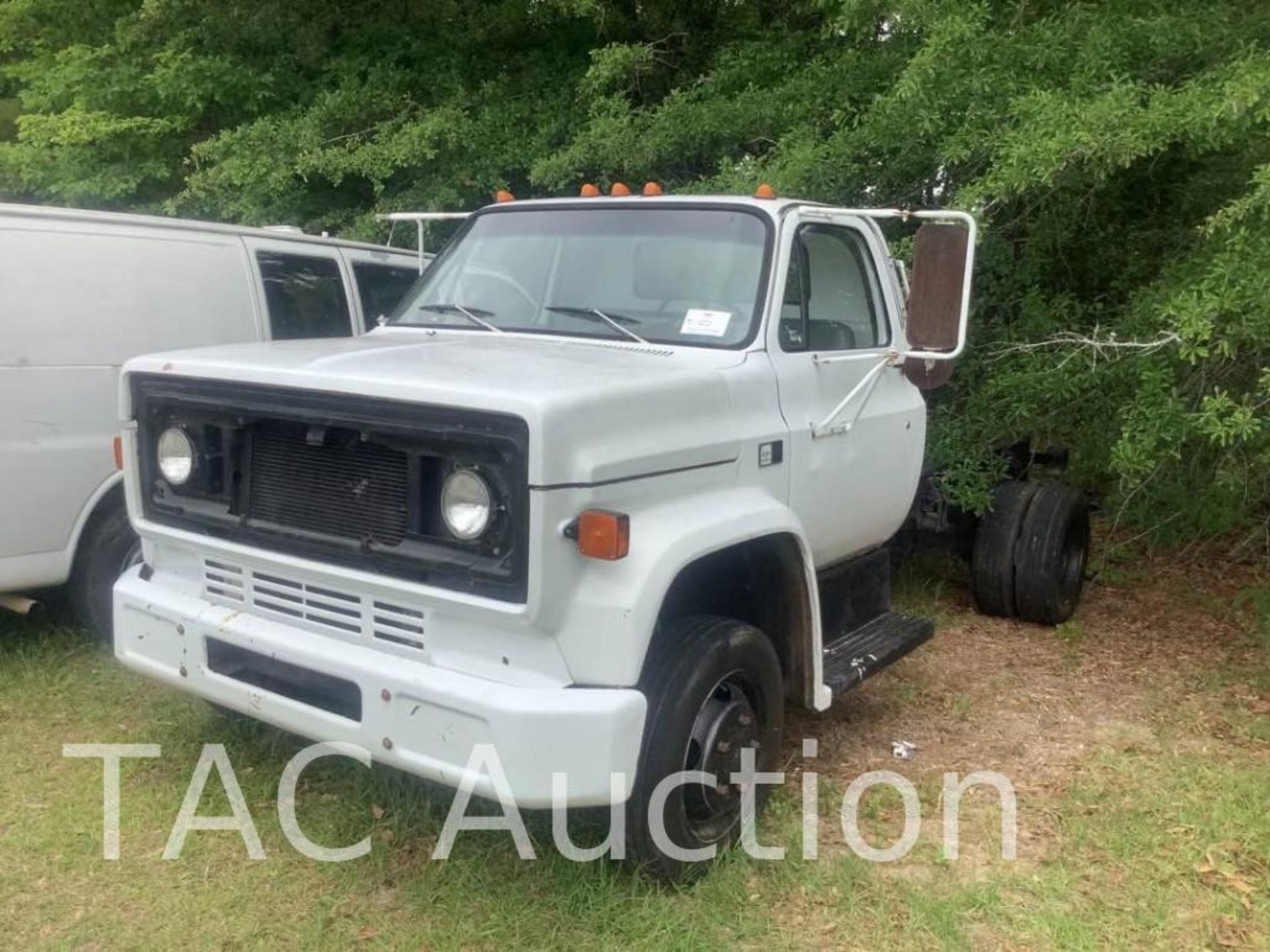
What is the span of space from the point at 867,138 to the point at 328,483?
4.59 metres

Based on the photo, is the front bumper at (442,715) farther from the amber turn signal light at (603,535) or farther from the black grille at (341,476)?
the amber turn signal light at (603,535)

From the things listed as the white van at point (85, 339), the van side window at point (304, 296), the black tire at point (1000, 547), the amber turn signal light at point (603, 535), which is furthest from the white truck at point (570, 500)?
the black tire at point (1000, 547)

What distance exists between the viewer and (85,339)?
16.4ft

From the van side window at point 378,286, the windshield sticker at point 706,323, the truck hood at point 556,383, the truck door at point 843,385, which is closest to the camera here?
the truck hood at point 556,383

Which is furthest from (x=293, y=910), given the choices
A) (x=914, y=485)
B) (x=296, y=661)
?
(x=914, y=485)

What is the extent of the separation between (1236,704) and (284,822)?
14.3 ft

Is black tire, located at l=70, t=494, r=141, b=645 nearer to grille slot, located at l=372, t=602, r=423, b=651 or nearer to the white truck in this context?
the white truck

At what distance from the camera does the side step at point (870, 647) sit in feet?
13.8

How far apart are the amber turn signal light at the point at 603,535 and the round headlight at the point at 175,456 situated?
4.92ft

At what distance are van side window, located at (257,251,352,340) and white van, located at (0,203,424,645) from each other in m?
0.07

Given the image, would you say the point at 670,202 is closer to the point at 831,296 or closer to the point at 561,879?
the point at 831,296

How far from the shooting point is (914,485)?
16.5ft

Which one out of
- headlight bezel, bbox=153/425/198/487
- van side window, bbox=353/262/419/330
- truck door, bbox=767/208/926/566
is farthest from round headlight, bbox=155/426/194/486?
van side window, bbox=353/262/419/330

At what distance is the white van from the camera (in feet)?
15.6
